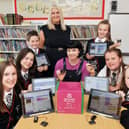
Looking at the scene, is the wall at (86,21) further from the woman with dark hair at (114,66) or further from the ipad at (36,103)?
the ipad at (36,103)

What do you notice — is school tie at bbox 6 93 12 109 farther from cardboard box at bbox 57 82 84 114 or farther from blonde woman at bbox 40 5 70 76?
blonde woman at bbox 40 5 70 76

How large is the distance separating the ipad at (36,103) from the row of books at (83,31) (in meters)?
2.54

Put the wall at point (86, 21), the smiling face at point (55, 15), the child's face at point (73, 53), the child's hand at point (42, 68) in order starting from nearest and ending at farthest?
1. the child's face at point (73, 53)
2. the child's hand at point (42, 68)
3. the smiling face at point (55, 15)
4. the wall at point (86, 21)

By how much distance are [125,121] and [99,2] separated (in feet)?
9.96

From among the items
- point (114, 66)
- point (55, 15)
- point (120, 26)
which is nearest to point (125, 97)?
point (114, 66)

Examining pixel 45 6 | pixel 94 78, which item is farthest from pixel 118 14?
pixel 94 78

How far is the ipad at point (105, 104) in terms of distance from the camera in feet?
4.64

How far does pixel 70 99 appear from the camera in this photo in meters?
1.45

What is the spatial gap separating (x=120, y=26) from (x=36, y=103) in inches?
112

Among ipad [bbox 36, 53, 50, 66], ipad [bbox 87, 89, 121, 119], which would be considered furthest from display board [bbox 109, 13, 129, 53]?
ipad [bbox 87, 89, 121, 119]

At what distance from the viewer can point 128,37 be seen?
3766 mm

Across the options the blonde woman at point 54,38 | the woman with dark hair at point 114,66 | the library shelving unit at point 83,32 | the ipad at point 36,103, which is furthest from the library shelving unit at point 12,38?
the ipad at point 36,103

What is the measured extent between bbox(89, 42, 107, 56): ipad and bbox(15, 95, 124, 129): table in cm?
107

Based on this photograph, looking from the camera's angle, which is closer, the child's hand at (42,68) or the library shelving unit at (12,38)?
the child's hand at (42,68)
